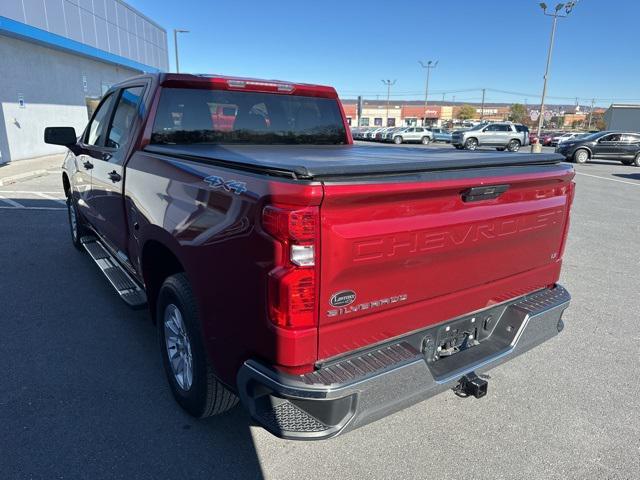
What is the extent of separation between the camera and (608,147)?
24000 millimetres

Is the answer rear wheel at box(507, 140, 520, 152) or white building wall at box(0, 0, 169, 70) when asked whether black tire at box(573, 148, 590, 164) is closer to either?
rear wheel at box(507, 140, 520, 152)

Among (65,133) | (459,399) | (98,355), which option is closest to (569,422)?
(459,399)

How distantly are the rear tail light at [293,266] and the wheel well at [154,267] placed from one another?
4.17ft

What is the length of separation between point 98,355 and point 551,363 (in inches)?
141

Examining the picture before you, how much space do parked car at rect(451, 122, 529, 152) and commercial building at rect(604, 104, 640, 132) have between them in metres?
30.0

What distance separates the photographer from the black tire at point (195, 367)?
2484 mm

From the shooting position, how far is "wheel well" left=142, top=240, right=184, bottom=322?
2984 millimetres

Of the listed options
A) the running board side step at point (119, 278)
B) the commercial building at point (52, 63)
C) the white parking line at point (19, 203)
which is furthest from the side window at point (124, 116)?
the commercial building at point (52, 63)

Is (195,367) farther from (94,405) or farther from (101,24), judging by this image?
(101,24)

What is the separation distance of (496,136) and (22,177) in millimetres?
28889

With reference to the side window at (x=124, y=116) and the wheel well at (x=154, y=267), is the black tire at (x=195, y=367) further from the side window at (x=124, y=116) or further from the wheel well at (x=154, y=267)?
the side window at (x=124, y=116)

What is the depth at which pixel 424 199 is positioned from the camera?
6.93 feet

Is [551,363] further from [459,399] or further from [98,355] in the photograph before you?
[98,355]

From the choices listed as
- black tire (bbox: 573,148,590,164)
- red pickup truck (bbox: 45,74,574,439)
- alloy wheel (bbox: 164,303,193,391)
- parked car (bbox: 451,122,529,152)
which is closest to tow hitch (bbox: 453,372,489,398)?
red pickup truck (bbox: 45,74,574,439)
